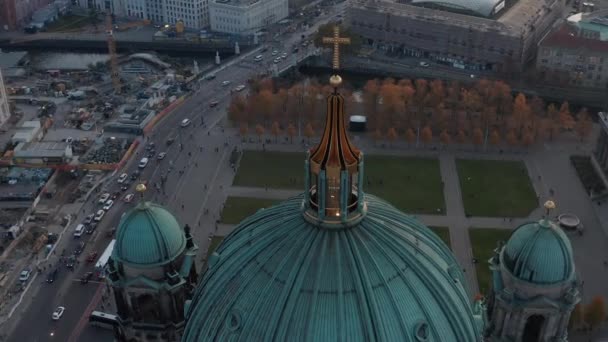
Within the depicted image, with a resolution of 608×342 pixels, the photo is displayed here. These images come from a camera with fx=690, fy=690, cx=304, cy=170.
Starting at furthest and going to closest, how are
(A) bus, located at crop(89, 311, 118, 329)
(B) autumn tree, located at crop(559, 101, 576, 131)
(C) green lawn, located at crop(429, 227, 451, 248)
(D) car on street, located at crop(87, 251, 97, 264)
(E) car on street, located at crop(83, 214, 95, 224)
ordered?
1. (B) autumn tree, located at crop(559, 101, 576, 131)
2. (E) car on street, located at crop(83, 214, 95, 224)
3. (C) green lawn, located at crop(429, 227, 451, 248)
4. (D) car on street, located at crop(87, 251, 97, 264)
5. (A) bus, located at crop(89, 311, 118, 329)

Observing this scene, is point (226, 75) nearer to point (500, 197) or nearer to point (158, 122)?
point (158, 122)

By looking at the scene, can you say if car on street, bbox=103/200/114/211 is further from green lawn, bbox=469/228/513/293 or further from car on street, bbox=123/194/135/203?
green lawn, bbox=469/228/513/293

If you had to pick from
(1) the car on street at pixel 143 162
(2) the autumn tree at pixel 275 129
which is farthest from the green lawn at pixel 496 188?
(1) the car on street at pixel 143 162

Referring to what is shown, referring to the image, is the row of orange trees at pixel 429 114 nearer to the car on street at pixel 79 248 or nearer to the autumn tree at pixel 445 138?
the autumn tree at pixel 445 138

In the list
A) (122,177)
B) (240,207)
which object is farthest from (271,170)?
(122,177)

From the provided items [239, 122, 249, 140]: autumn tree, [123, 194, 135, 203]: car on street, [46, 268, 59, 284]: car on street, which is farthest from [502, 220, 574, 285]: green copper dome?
[239, 122, 249, 140]: autumn tree
